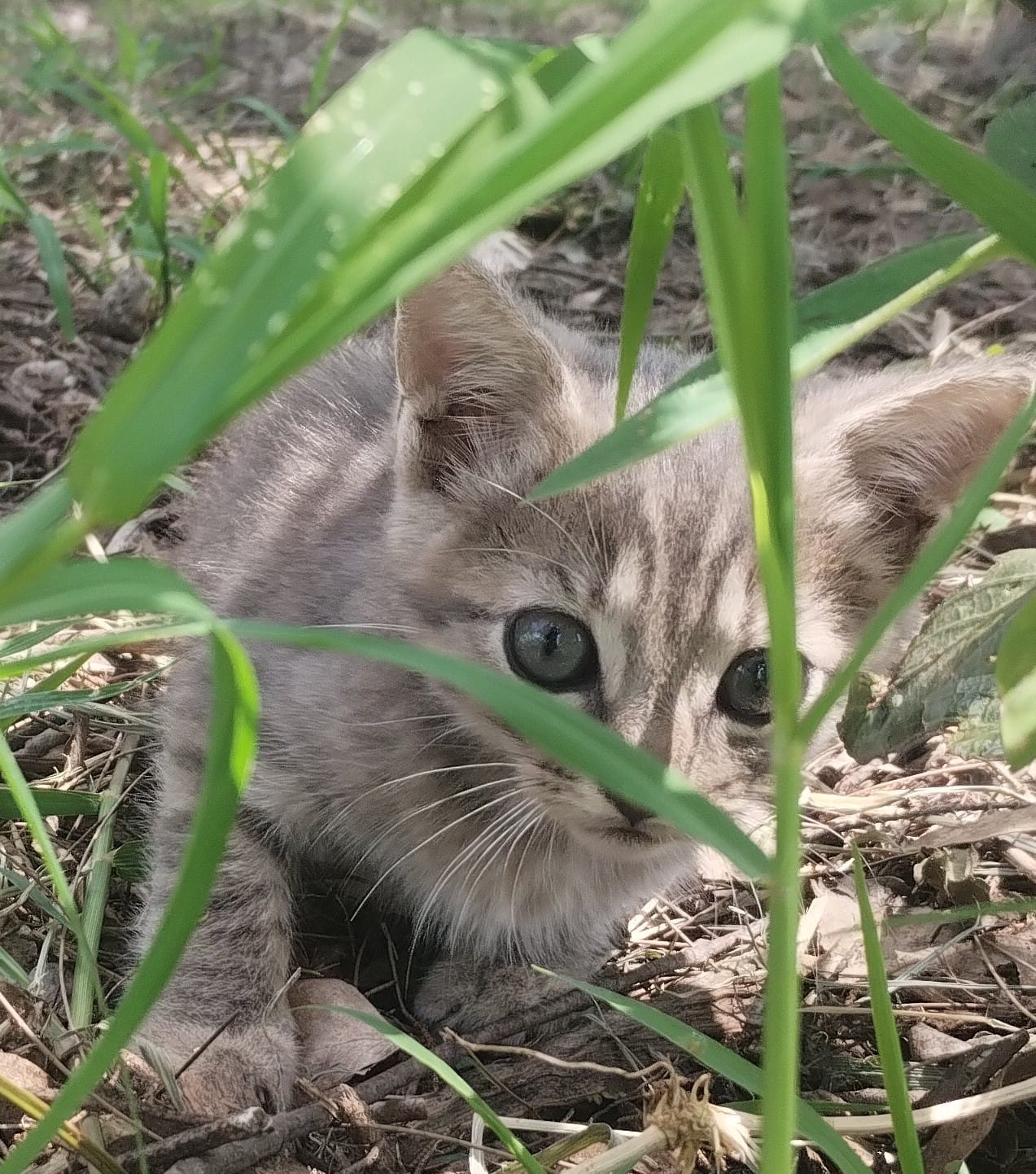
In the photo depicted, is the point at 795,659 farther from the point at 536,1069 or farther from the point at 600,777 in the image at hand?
the point at 536,1069

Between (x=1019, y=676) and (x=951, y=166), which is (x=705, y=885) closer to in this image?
(x=1019, y=676)

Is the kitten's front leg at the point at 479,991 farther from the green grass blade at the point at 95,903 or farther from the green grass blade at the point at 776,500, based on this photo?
the green grass blade at the point at 776,500

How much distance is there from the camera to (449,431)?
1.41 meters

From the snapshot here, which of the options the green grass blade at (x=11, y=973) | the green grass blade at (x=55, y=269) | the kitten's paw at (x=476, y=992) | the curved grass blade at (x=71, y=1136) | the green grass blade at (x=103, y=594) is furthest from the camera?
the green grass blade at (x=55, y=269)

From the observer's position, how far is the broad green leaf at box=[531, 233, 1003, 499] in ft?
2.37

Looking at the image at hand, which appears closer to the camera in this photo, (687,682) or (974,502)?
(974,502)

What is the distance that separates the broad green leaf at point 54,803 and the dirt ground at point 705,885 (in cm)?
6

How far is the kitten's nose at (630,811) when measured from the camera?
47.3 inches

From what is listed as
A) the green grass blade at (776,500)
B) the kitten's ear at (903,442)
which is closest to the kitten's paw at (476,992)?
the kitten's ear at (903,442)

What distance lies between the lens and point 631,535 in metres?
1.28

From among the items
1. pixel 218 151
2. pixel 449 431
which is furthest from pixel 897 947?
pixel 218 151

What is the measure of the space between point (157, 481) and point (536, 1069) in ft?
3.41

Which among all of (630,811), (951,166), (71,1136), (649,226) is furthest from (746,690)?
(71,1136)

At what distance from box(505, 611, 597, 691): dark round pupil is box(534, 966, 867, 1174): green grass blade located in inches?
12.8
